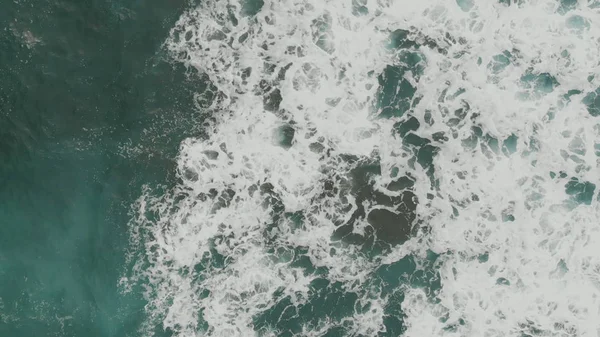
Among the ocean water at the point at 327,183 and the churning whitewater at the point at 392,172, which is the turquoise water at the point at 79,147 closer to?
the ocean water at the point at 327,183

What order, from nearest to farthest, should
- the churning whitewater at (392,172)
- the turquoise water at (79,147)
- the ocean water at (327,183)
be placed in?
the turquoise water at (79,147)
the ocean water at (327,183)
the churning whitewater at (392,172)

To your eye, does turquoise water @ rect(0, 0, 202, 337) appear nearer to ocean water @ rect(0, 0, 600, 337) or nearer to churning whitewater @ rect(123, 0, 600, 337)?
ocean water @ rect(0, 0, 600, 337)

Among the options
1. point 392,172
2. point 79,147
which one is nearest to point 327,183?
point 392,172

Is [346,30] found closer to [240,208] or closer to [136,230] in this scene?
[240,208]

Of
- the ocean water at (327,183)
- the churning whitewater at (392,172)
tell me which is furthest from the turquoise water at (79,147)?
the churning whitewater at (392,172)

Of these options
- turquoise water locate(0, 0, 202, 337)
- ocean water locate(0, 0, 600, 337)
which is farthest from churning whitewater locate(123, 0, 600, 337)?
turquoise water locate(0, 0, 202, 337)
